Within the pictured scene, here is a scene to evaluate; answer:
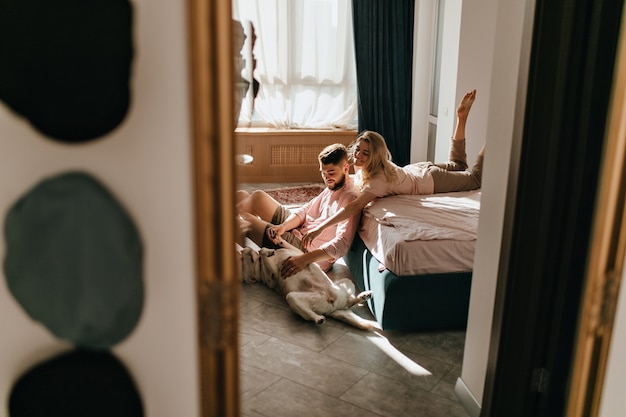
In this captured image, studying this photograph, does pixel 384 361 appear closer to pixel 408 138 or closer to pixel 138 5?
pixel 138 5

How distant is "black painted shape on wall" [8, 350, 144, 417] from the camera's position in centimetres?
104

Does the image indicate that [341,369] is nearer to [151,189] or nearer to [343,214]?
[343,214]

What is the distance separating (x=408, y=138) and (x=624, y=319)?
463cm

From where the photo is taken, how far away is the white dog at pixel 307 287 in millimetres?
2717

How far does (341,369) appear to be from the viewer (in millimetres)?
2314

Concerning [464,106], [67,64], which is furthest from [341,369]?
[464,106]

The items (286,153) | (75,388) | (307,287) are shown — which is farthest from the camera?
(286,153)

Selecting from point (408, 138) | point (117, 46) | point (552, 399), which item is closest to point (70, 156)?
point (117, 46)

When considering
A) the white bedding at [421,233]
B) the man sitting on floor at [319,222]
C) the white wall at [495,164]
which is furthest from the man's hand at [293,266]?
the white wall at [495,164]

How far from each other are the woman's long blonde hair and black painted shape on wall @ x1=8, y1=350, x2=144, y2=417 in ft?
7.29

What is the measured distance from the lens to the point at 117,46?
37.0 inches

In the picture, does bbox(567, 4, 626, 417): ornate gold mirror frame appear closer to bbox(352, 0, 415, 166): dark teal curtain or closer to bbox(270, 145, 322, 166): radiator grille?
bbox(270, 145, 322, 166): radiator grille

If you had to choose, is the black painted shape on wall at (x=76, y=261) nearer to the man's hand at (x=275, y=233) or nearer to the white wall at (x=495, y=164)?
the white wall at (x=495, y=164)

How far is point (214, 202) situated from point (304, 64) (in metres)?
4.88
